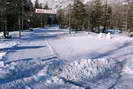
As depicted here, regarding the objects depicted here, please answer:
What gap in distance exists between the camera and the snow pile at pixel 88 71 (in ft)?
36.1

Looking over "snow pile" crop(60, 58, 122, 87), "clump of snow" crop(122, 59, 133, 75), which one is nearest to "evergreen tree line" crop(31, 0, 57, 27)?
"clump of snow" crop(122, 59, 133, 75)

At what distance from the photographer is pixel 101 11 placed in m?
64.8

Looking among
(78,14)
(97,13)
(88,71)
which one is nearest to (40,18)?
(78,14)

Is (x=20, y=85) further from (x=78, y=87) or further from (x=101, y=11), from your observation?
(x=101, y=11)

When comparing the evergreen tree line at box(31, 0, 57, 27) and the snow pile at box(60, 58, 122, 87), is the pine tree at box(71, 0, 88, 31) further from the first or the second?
the snow pile at box(60, 58, 122, 87)

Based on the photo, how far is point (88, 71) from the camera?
11.9 m

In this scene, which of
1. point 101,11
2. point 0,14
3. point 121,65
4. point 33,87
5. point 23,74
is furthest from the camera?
point 101,11

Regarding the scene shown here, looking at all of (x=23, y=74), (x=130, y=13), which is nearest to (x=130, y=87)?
(x=23, y=74)

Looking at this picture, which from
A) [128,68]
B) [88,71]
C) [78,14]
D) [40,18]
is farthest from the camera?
[40,18]

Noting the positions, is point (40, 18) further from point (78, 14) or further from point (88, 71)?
point (88, 71)

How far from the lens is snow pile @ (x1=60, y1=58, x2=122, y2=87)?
36.1 ft

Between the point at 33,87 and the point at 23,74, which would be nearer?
the point at 33,87

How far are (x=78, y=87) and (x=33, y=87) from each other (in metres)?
1.75

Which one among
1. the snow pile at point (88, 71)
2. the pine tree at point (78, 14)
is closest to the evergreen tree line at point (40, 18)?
the pine tree at point (78, 14)
